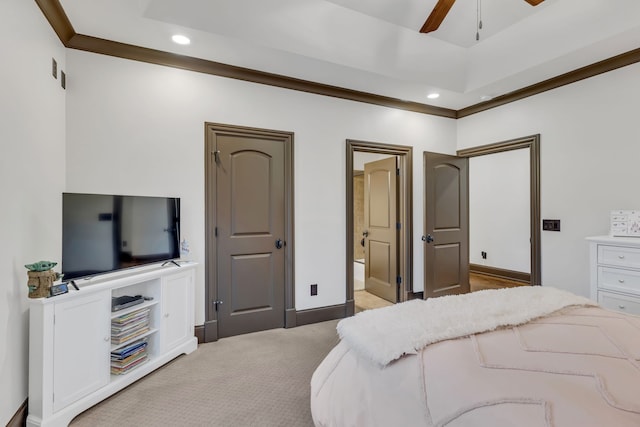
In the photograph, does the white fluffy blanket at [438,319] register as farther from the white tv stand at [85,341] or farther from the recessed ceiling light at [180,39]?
the recessed ceiling light at [180,39]

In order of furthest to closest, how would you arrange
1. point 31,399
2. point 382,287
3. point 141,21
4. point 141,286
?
point 382,287 < point 141,286 < point 141,21 < point 31,399

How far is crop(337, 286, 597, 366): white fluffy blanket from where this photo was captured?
4.03 feet

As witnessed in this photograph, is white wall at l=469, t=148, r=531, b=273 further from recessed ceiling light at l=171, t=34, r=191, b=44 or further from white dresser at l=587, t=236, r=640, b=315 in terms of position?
recessed ceiling light at l=171, t=34, r=191, b=44

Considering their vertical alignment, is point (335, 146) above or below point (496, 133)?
below

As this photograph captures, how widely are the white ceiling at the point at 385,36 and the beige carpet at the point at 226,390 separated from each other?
2.57 m

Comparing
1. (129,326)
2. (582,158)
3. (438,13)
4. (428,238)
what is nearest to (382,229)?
(428,238)

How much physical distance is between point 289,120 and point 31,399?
9.28 ft

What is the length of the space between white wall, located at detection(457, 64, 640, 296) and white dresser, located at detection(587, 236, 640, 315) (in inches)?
16.1

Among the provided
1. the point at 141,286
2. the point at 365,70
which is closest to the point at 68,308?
the point at 141,286

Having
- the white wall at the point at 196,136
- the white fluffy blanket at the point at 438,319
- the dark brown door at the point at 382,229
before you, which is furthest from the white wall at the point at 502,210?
the white fluffy blanket at the point at 438,319

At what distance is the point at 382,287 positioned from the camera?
4.38 m

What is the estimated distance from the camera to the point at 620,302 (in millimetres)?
2518

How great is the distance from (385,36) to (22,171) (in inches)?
120

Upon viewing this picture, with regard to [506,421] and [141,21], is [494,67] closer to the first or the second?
[141,21]
